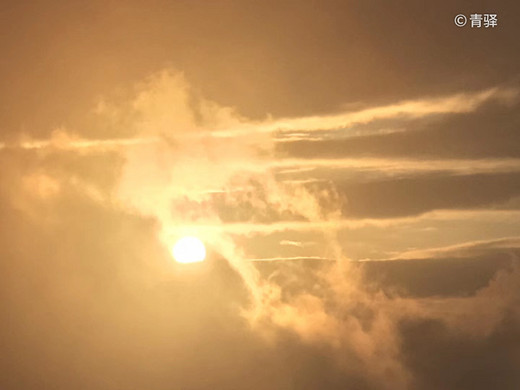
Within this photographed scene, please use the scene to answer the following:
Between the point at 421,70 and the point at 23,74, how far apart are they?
3.23 feet

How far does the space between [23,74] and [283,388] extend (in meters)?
1.02

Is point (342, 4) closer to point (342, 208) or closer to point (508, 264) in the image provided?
point (342, 208)

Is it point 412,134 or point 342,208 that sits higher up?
point 412,134

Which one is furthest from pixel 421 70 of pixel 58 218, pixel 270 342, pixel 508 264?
pixel 58 218

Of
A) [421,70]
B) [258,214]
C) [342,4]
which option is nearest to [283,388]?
[258,214]

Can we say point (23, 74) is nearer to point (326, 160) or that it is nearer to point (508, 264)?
point (326, 160)

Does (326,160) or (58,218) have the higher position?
(326,160)

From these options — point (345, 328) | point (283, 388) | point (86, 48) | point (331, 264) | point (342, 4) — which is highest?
point (342, 4)

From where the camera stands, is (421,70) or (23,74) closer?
(421,70)

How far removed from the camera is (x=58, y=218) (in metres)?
1.74

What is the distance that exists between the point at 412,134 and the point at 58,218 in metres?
0.90

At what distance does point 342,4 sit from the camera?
5.37 feet

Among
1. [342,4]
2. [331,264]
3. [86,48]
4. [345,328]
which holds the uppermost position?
[342,4]

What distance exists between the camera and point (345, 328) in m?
1.68
